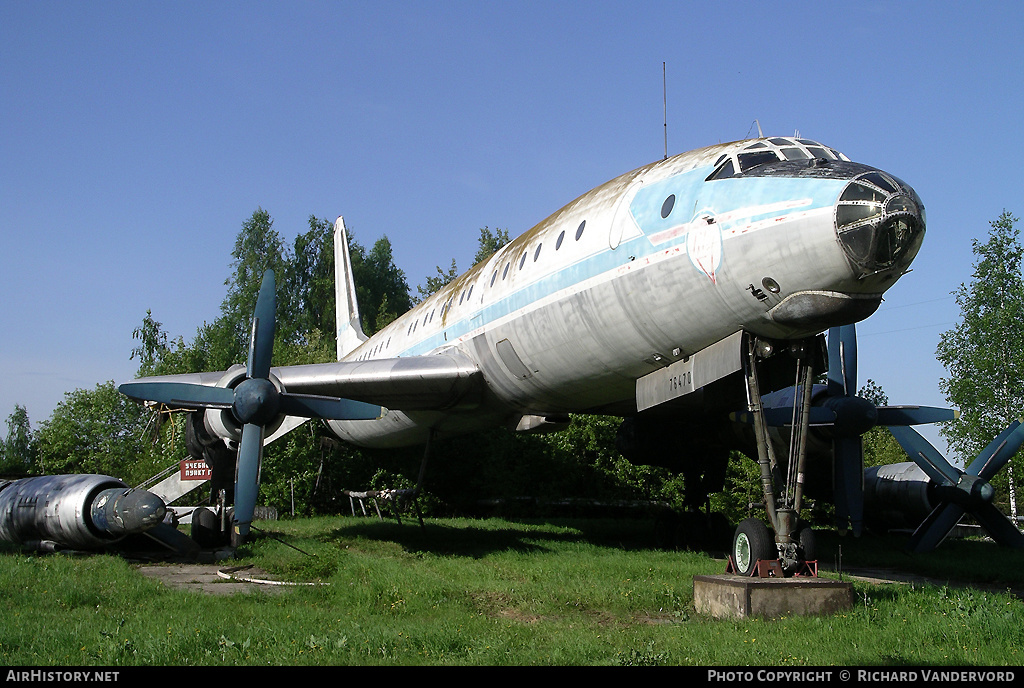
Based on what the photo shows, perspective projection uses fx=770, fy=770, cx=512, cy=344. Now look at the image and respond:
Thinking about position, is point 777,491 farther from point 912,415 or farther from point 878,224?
point 912,415

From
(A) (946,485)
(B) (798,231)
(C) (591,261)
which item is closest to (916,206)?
(B) (798,231)

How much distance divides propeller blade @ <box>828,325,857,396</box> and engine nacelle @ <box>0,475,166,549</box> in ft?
39.7

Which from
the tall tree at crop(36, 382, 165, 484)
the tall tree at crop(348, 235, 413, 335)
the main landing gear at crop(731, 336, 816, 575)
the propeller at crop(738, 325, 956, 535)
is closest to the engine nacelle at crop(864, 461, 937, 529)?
the propeller at crop(738, 325, 956, 535)

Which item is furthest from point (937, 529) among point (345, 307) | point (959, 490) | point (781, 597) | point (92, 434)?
point (92, 434)

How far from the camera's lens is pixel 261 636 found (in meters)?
6.62

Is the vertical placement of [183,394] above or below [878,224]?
below

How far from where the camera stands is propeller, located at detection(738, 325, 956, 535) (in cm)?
1316

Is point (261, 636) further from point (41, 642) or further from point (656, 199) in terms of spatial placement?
point (656, 199)

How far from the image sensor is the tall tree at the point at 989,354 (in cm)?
2859

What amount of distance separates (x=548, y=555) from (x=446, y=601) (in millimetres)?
4380

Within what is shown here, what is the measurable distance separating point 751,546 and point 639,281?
127 inches

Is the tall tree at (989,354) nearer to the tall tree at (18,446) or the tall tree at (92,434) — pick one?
the tall tree at (92,434)

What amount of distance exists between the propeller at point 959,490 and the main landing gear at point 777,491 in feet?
25.1

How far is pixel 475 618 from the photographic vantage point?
7633mm
